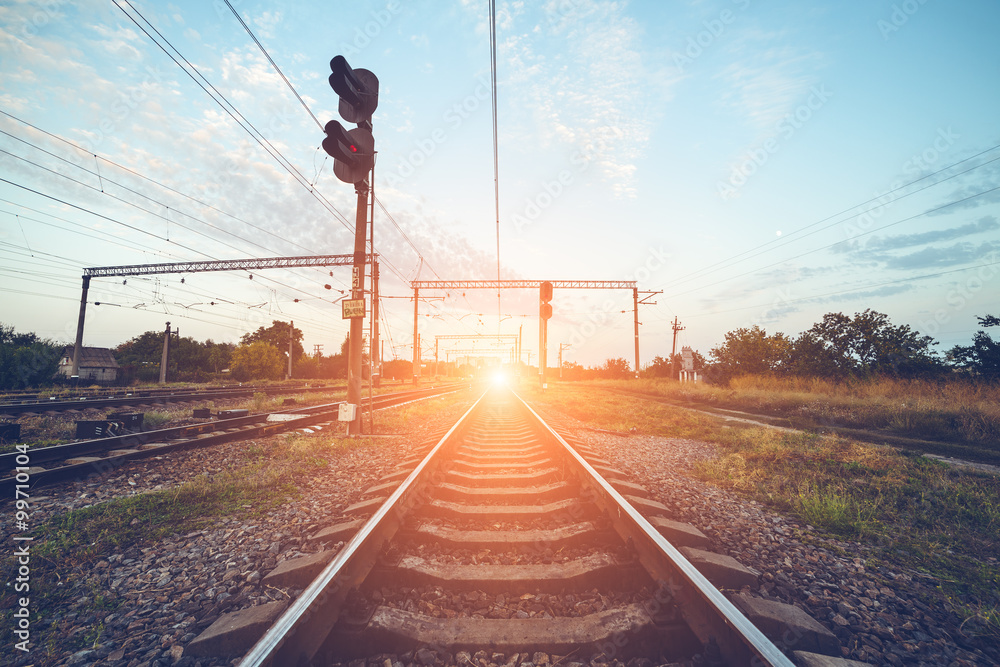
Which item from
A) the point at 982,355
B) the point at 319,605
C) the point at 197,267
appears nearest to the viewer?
the point at 319,605

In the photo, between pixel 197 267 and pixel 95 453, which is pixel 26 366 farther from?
pixel 95 453

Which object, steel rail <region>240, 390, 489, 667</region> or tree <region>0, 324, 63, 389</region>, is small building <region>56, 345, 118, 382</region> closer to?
tree <region>0, 324, 63, 389</region>

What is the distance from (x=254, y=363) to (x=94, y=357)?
24.8 m

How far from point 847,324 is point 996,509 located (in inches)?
1110

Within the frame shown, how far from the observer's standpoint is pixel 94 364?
52.7 metres

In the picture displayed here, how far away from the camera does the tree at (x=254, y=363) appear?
49938 millimetres

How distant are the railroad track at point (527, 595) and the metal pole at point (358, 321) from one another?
17.6 feet

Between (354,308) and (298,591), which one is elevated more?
(354,308)

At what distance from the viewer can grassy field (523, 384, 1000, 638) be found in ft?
9.69

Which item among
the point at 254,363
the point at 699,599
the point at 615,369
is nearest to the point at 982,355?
the point at 699,599

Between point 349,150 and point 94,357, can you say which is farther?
point 94,357

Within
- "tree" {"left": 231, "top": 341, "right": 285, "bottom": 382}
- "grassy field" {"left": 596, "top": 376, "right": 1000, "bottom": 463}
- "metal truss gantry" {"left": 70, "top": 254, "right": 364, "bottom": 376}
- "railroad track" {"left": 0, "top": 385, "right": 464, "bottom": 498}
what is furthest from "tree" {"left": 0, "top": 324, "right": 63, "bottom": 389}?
"grassy field" {"left": 596, "top": 376, "right": 1000, "bottom": 463}

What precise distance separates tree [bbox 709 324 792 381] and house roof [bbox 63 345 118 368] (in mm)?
78071

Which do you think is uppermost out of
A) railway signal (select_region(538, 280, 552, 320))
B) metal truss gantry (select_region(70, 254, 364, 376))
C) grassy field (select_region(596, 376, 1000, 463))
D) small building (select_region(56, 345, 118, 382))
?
metal truss gantry (select_region(70, 254, 364, 376))
